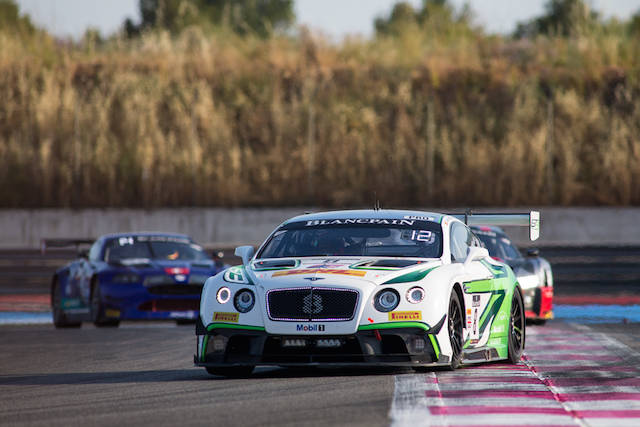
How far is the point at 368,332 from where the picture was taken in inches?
424

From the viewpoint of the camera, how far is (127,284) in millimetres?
19625

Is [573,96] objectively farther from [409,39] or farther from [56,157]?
[56,157]

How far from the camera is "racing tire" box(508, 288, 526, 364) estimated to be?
12609mm

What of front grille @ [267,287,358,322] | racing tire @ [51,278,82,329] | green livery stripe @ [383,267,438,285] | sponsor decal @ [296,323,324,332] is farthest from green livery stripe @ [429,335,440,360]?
racing tire @ [51,278,82,329]

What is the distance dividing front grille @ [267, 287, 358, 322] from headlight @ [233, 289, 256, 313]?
15cm

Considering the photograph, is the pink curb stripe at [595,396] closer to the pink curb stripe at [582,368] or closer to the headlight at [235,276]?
the pink curb stripe at [582,368]

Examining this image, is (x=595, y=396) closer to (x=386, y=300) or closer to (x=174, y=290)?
(x=386, y=300)

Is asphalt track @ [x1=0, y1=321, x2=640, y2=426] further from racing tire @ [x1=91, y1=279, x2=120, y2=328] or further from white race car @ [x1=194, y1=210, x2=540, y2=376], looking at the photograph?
racing tire @ [x1=91, y1=279, x2=120, y2=328]

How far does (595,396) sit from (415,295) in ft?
5.86

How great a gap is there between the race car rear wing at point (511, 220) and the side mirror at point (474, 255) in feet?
3.55

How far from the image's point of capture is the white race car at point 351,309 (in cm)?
1080

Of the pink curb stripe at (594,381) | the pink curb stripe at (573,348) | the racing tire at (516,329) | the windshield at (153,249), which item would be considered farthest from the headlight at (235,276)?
the windshield at (153,249)

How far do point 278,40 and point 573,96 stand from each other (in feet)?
33.9

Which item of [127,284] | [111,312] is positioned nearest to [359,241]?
[127,284]
